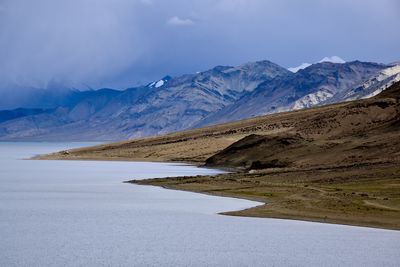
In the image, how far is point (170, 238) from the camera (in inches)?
1917

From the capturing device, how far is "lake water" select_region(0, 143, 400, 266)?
41.3 metres

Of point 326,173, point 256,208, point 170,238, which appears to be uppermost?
point 326,173

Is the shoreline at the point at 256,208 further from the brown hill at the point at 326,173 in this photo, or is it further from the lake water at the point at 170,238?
the lake water at the point at 170,238

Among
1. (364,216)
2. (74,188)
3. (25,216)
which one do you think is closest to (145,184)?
(74,188)

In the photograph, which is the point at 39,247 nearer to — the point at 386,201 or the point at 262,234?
the point at 262,234

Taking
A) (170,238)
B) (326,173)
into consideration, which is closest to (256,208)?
(170,238)

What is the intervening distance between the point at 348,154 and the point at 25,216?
72.9m

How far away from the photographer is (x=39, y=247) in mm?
44312

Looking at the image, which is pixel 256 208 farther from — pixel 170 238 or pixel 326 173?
pixel 326 173

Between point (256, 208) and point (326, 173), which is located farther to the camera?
point (326, 173)

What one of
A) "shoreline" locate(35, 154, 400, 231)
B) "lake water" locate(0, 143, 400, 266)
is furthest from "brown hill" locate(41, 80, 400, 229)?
"lake water" locate(0, 143, 400, 266)

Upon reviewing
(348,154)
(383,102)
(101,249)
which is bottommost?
(101,249)

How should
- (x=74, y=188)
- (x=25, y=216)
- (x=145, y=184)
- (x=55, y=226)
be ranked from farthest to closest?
(x=145, y=184)
(x=74, y=188)
(x=25, y=216)
(x=55, y=226)

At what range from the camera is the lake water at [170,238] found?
41.3m
